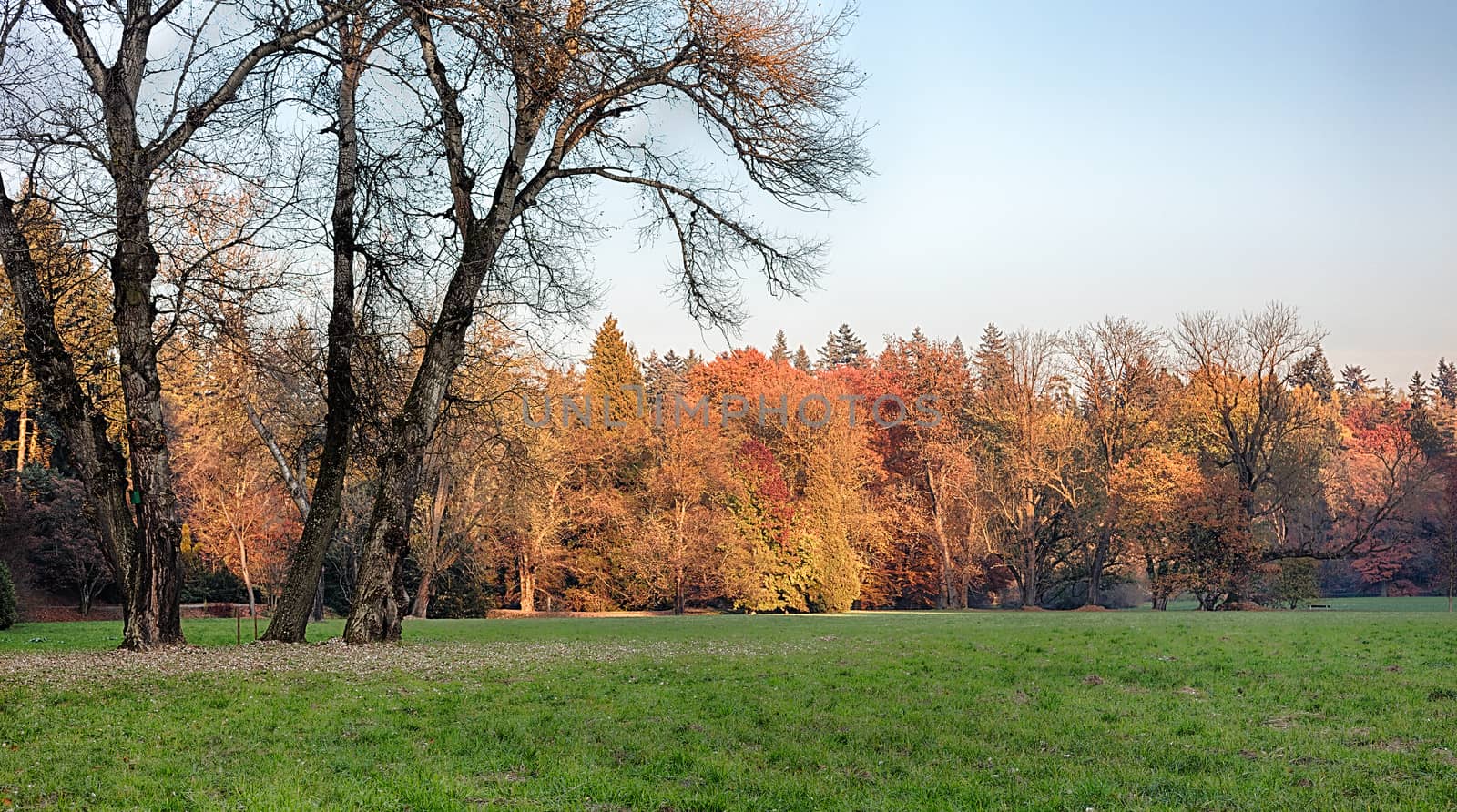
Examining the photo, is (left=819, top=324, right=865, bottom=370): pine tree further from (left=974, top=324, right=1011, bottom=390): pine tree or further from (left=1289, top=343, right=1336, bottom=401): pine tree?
(left=1289, top=343, right=1336, bottom=401): pine tree

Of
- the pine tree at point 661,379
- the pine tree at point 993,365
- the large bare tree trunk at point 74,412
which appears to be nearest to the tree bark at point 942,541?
the pine tree at point 993,365

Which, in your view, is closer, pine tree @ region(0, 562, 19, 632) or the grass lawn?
the grass lawn

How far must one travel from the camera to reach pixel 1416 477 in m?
52.5

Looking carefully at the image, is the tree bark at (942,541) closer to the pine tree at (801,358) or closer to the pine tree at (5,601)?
the pine tree at (5,601)

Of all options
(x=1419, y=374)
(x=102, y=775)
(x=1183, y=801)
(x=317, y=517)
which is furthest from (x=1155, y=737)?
→ (x=1419, y=374)

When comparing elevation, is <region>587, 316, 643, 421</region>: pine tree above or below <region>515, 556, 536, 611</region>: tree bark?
above

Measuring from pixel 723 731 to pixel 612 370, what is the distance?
43.5 meters

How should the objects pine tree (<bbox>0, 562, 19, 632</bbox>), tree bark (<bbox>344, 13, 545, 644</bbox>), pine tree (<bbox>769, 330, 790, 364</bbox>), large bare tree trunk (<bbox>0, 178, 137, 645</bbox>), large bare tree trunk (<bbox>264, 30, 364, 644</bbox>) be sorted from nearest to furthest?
1. large bare tree trunk (<bbox>0, 178, 137, 645</bbox>)
2. tree bark (<bbox>344, 13, 545, 644</bbox>)
3. large bare tree trunk (<bbox>264, 30, 364, 644</bbox>)
4. pine tree (<bbox>0, 562, 19, 632</bbox>)
5. pine tree (<bbox>769, 330, 790, 364</bbox>)

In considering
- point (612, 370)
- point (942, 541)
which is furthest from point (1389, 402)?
point (612, 370)

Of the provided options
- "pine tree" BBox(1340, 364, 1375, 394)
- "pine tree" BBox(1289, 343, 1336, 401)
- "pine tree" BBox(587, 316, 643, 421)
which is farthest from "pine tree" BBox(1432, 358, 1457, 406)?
"pine tree" BBox(587, 316, 643, 421)

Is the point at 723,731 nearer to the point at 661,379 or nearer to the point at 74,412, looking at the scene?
the point at 74,412

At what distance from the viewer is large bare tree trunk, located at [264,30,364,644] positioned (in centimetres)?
1527

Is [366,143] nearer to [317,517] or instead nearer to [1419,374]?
[317,517]

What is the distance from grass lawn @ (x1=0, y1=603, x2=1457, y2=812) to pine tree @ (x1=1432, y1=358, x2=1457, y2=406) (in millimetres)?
101155
